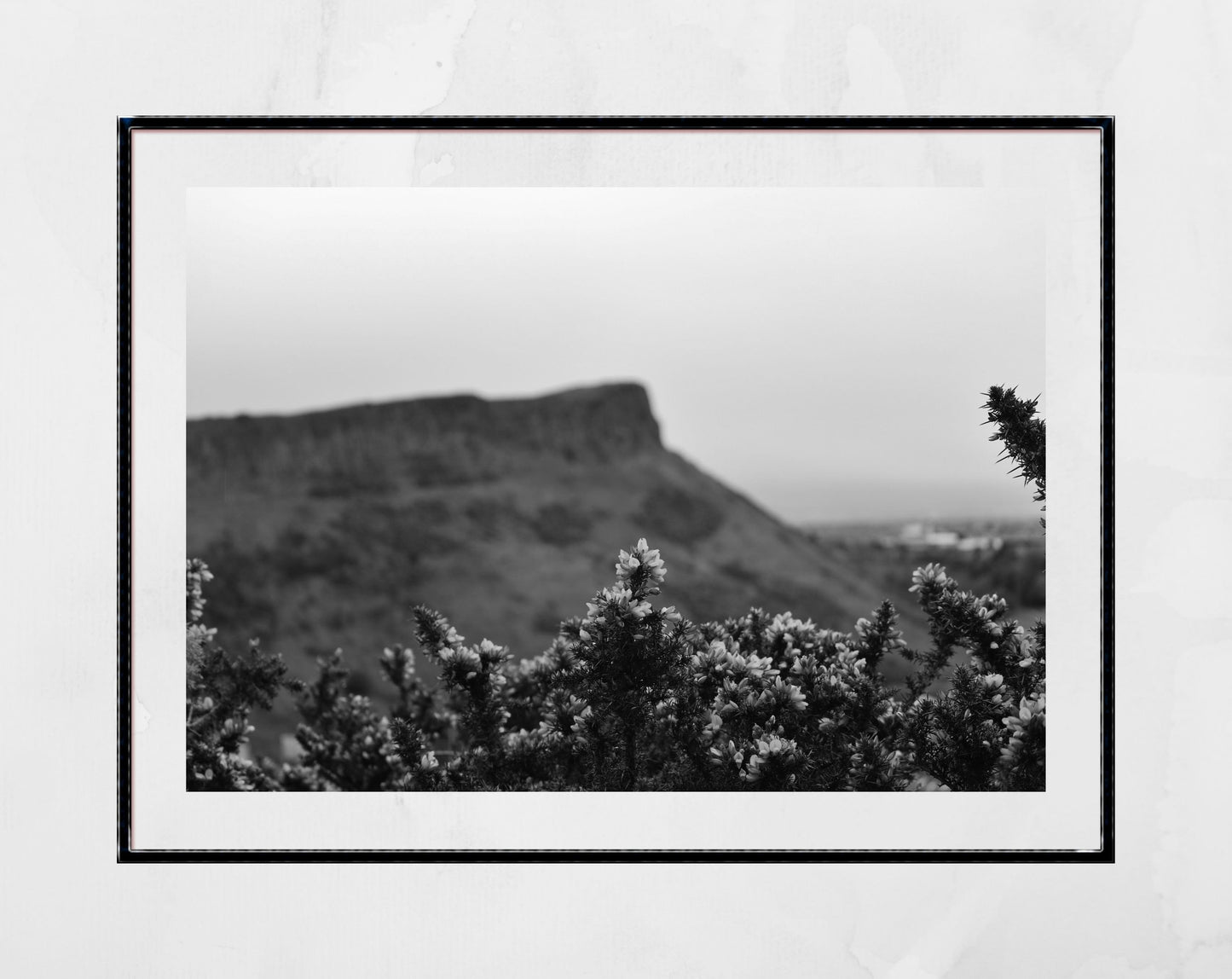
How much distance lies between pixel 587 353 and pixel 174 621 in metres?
1.33

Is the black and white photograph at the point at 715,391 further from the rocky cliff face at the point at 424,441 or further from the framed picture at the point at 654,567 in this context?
the rocky cliff face at the point at 424,441

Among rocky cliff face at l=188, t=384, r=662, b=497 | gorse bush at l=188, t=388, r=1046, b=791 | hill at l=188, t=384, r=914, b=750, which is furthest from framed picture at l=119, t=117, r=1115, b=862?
rocky cliff face at l=188, t=384, r=662, b=497

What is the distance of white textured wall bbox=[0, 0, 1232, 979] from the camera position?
1222 mm

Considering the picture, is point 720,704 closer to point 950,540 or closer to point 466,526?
point 950,540

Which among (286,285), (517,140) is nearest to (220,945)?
(286,285)

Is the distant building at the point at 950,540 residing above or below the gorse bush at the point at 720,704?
above

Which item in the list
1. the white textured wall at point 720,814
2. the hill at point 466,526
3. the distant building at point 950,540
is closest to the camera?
the white textured wall at point 720,814

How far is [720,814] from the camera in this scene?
4.04 feet

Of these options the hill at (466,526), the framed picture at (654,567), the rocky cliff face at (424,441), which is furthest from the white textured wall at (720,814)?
the rocky cliff face at (424,441)

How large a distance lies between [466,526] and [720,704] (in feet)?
11.2

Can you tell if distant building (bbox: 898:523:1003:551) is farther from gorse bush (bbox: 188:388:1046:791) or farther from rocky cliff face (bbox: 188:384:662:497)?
rocky cliff face (bbox: 188:384:662:497)

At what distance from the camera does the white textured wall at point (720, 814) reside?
1222mm

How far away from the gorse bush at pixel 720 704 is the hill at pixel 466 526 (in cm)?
60
